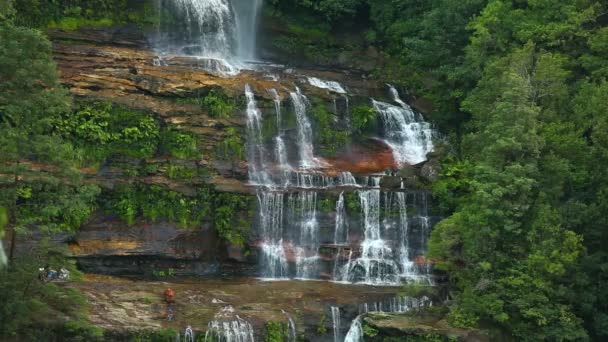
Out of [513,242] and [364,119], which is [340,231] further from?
[513,242]

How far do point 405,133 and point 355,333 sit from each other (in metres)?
11.3

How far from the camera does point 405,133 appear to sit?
93.7ft

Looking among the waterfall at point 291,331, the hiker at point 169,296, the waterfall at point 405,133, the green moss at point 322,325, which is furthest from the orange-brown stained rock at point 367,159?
the hiker at point 169,296

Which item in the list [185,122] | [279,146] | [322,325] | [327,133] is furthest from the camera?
[327,133]

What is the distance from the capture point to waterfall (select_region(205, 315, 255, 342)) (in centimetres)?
1812

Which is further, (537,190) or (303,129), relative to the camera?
(303,129)

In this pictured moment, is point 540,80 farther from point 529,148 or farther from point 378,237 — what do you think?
point 378,237

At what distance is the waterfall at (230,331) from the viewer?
18.1 meters

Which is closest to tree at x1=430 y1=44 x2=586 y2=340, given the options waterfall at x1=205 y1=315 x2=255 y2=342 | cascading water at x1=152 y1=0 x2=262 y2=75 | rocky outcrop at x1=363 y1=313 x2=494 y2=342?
rocky outcrop at x1=363 y1=313 x2=494 y2=342

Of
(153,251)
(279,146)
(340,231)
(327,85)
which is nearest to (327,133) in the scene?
(279,146)

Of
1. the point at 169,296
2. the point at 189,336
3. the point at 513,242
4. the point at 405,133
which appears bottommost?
the point at 189,336

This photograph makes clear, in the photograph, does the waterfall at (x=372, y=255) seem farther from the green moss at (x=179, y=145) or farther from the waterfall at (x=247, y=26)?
the waterfall at (x=247, y=26)

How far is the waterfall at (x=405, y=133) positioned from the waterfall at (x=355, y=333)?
9666 mm

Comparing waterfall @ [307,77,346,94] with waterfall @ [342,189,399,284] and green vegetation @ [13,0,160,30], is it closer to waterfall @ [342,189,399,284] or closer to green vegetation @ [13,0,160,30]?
waterfall @ [342,189,399,284]
